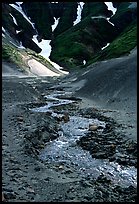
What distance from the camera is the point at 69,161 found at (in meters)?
32.0

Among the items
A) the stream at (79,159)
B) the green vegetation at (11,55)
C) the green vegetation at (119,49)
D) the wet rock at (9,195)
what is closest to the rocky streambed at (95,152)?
the stream at (79,159)

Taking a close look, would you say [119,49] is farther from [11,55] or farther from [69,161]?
[69,161]

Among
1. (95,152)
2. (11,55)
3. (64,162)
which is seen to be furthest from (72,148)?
(11,55)

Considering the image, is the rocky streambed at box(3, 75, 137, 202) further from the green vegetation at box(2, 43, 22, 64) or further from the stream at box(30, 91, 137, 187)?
the green vegetation at box(2, 43, 22, 64)

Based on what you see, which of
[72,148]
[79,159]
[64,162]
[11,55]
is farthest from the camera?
[11,55]

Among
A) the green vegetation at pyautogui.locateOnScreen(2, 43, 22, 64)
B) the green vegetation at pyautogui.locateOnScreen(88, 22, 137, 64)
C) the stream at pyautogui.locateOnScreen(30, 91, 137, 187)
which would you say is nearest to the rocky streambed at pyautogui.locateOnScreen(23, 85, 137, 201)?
the stream at pyautogui.locateOnScreen(30, 91, 137, 187)

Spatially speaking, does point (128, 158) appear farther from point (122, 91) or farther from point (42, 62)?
point (42, 62)

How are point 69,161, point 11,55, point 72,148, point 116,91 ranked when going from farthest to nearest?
point 11,55 < point 116,91 < point 72,148 < point 69,161

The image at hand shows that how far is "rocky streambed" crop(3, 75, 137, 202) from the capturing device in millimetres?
24969

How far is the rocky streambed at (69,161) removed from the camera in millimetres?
24969

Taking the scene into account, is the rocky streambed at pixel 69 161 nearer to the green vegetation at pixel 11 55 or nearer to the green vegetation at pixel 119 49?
the green vegetation at pixel 119 49

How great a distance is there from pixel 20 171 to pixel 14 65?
138 m

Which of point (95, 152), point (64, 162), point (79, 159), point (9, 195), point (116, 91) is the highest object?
point (116, 91)

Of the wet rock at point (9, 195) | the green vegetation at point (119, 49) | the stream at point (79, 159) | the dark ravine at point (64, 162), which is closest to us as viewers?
the wet rock at point (9, 195)
